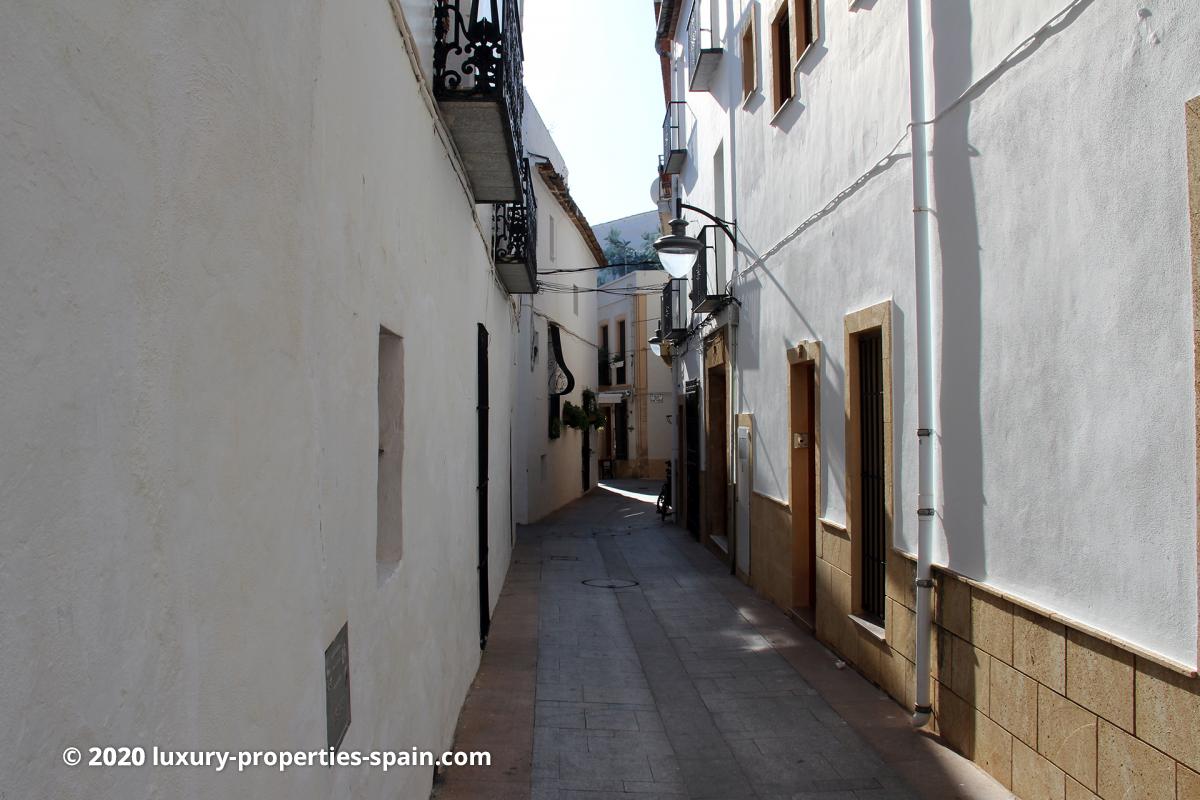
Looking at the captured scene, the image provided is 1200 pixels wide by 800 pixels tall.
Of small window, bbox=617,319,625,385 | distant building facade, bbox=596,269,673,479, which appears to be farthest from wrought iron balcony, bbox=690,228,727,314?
small window, bbox=617,319,625,385

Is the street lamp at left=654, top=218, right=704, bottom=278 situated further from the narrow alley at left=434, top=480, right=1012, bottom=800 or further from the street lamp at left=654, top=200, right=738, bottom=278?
the narrow alley at left=434, top=480, right=1012, bottom=800

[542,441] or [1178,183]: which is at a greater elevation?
[1178,183]

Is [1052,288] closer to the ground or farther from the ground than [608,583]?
farther from the ground

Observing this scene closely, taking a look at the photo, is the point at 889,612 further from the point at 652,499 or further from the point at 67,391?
the point at 652,499

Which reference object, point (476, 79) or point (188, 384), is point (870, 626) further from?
point (188, 384)

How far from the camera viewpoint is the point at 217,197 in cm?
173

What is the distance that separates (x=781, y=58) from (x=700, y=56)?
10.1ft

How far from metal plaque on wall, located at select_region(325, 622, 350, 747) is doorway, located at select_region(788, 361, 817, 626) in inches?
249

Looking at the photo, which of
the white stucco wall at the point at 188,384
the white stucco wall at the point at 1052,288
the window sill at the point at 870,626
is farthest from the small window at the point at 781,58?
the white stucco wall at the point at 188,384

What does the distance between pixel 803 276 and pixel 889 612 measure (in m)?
3.37

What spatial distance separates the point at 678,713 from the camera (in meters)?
6.02

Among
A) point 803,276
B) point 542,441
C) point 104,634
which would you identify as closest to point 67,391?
point 104,634

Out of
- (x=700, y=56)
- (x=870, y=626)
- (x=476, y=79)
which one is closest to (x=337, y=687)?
(x=476, y=79)

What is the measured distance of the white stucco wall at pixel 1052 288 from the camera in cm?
330
